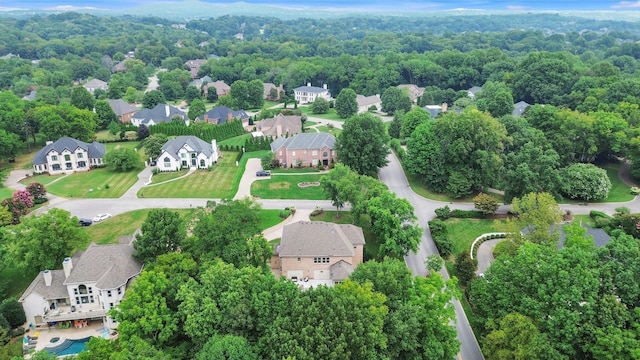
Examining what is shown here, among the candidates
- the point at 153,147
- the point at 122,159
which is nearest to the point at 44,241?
the point at 122,159

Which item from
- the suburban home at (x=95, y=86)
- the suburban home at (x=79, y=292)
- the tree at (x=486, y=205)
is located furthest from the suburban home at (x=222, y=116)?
the suburban home at (x=79, y=292)

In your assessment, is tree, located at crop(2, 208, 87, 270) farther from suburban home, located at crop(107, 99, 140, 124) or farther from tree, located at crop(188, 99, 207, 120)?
suburban home, located at crop(107, 99, 140, 124)

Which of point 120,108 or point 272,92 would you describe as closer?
point 120,108

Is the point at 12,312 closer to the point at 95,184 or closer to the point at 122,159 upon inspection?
the point at 95,184

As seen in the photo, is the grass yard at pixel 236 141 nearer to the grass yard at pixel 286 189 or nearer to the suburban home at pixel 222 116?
the suburban home at pixel 222 116

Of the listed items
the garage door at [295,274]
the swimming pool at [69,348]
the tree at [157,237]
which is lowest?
the swimming pool at [69,348]

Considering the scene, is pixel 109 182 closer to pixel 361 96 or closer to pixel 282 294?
pixel 282 294
